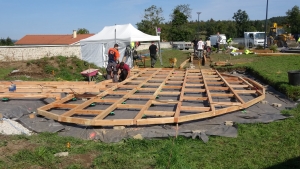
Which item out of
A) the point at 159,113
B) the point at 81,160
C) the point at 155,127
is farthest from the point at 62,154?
the point at 159,113

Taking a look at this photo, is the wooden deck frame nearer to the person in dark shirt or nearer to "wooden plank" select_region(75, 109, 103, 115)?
"wooden plank" select_region(75, 109, 103, 115)

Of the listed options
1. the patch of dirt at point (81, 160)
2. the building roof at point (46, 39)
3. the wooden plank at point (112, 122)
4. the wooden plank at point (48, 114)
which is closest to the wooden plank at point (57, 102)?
the wooden plank at point (48, 114)

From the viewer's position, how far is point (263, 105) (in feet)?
22.0

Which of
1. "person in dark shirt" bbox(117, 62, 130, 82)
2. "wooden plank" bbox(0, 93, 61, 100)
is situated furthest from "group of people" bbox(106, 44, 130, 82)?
"wooden plank" bbox(0, 93, 61, 100)

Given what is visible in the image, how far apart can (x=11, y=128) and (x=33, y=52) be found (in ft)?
37.0

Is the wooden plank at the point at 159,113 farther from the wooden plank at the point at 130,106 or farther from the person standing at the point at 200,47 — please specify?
the person standing at the point at 200,47

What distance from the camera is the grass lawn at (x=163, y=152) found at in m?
3.61

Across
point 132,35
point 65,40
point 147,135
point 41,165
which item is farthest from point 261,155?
point 65,40

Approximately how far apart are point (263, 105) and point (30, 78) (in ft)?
29.9

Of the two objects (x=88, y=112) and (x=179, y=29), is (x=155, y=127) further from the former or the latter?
(x=179, y=29)

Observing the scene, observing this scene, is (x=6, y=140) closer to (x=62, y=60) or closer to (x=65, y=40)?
(x=62, y=60)

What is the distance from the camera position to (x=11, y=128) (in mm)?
5191

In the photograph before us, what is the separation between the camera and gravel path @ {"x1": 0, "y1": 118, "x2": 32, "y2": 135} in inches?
197

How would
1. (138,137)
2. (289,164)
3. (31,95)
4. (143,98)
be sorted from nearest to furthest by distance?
(289,164)
(138,137)
(143,98)
(31,95)
